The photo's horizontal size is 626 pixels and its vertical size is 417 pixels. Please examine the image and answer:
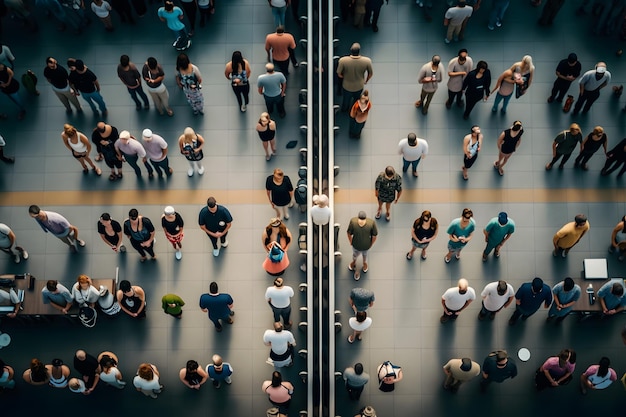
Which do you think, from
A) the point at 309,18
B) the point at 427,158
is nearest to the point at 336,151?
the point at 427,158

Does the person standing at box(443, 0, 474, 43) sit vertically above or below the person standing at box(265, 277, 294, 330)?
above

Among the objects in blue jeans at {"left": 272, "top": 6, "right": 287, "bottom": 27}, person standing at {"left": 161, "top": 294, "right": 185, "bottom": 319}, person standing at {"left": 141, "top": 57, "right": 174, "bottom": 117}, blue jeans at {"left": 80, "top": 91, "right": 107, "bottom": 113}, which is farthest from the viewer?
blue jeans at {"left": 272, "top": 6, "right": 287, "bottom": 27}

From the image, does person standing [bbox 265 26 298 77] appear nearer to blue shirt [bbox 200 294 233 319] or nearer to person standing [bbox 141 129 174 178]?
person standing [bbox 141 129 174 178]

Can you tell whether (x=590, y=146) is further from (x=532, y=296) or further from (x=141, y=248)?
(x=141, y=248)

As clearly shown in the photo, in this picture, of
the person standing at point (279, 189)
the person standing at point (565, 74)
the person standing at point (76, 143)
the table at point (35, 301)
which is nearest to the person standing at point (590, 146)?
the person standing at point (565, 74)

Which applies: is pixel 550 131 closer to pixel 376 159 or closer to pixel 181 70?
pixel 376 159

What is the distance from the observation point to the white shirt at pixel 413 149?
453 inches

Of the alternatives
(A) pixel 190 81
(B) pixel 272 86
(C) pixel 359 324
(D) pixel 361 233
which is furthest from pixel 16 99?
(C) pixel 359 324

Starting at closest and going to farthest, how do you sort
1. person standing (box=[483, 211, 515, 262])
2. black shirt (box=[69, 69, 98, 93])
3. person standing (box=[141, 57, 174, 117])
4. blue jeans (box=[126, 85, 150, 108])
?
1. person standing (box=[483, 211, 515, 262])
2. person standing (box=[141, 57, 174, 117])
3. black shirt (box=[69, 69, 98, 93])
4. blue jeans (box=[126, 85, 150, 108])

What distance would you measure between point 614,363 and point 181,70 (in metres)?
10.4

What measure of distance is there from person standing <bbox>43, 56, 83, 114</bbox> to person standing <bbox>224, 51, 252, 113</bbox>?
3434 millimetres

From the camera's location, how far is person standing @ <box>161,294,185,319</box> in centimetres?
1112

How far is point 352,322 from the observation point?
10703mm

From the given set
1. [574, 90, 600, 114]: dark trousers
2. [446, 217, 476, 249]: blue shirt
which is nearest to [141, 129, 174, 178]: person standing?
[446, 217, 476, 249]: blue shirt
